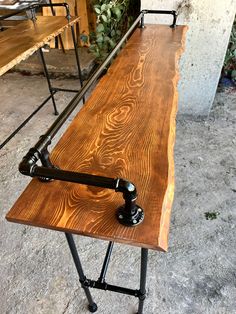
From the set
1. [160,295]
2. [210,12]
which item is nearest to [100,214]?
[160,295]

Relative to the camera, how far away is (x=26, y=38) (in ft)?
6.58

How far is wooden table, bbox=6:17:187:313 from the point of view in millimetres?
727

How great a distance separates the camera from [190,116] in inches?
106

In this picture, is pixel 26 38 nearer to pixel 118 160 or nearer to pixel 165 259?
pixel 118 160

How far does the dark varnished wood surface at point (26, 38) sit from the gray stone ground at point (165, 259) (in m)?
0.91

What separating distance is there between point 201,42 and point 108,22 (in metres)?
0.95

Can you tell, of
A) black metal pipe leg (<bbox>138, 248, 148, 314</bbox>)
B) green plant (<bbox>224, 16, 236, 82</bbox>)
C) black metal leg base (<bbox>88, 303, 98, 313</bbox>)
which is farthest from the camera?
green plant (<bbox>224, 16, 236, 82</bbox>)

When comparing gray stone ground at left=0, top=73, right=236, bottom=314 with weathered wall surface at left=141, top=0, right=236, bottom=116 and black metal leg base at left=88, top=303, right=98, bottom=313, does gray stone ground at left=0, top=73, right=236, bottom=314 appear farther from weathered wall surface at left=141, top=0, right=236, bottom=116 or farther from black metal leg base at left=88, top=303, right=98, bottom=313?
weathered wall surface at left=141, top=0, right=236, bottom=116

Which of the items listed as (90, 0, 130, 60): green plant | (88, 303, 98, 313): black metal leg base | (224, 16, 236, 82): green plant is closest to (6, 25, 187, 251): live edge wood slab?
(88, 303, 98, 313): black metal leg base

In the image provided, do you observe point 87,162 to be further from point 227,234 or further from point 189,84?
point 189,84

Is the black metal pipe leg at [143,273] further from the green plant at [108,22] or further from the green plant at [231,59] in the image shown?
the green plant at [231,59]

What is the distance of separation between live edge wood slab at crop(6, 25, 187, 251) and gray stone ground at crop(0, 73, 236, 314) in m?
0.84

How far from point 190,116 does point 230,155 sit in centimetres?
64

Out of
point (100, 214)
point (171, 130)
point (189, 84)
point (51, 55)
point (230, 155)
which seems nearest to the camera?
point (100, 214)
